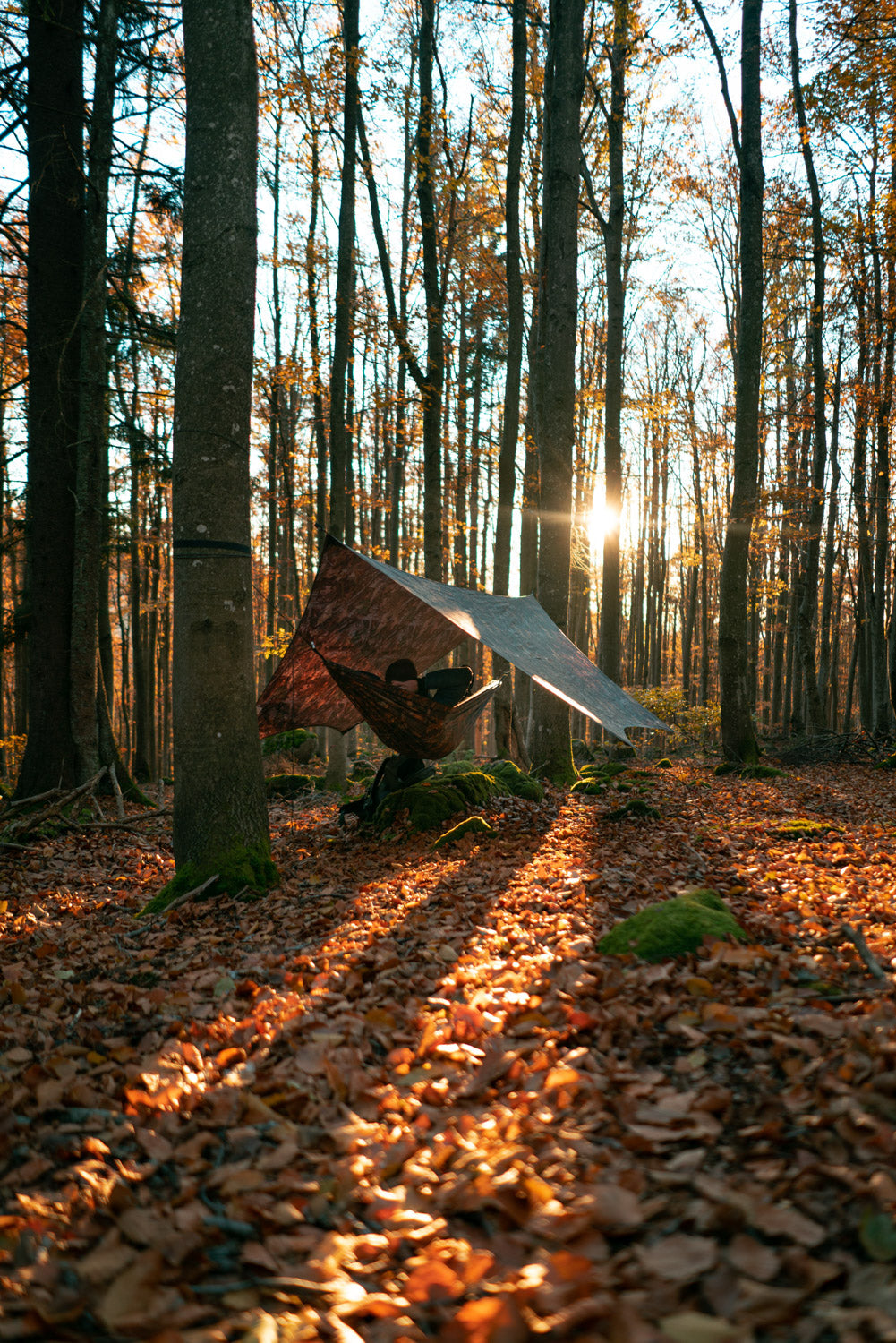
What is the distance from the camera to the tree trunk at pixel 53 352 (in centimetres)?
619

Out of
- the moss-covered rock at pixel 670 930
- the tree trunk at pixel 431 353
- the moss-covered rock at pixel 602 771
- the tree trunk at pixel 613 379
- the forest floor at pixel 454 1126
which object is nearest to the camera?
the forest floor at pixel 454 1126

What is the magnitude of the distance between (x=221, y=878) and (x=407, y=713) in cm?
157

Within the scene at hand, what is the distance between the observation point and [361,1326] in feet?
4.18

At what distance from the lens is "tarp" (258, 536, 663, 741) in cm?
466

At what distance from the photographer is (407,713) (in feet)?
15.7

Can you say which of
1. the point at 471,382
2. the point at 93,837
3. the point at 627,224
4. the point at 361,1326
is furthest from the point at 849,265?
the point at 361,1326

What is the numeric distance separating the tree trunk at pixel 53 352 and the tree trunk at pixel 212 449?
9.97 feet

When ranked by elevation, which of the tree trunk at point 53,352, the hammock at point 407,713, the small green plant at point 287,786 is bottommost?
the small green plant at point 287,786

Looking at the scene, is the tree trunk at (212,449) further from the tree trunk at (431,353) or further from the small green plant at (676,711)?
the small green plant at (676,711)

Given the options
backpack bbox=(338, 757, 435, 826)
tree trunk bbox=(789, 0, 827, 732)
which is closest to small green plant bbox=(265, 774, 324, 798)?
backpack bbox=(338, 757, 435, 826)

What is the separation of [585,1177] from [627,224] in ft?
50.3

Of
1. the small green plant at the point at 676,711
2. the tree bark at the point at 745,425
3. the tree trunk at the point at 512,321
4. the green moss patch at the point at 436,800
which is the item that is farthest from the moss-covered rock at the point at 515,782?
the small green plant at the point at 676,711

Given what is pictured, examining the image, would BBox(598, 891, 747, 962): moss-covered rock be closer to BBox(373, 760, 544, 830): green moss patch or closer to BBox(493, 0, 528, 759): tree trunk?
BBox(373, 760, 544, 830): green moss patch

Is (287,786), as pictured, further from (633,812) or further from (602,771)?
(633,812)
